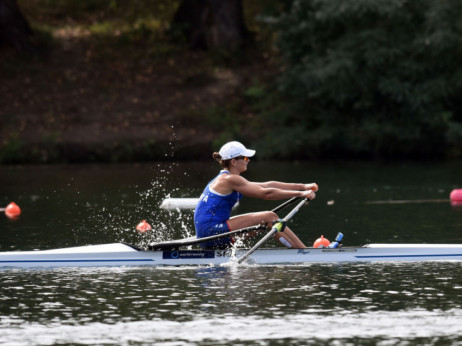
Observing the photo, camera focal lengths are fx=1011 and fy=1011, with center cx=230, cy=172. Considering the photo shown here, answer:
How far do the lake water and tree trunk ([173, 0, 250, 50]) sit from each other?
24.0m

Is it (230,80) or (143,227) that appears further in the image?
(230,80)

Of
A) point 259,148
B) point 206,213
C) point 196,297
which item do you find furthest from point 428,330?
point 259,148

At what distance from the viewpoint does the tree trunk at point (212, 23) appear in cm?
4884

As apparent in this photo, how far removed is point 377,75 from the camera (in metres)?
40.2

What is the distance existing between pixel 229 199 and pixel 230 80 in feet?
103

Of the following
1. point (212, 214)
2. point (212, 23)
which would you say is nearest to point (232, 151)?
point (212, 214)

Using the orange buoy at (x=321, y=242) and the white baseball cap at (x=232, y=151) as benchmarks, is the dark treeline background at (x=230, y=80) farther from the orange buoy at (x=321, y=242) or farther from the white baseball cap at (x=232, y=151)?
the white baseball cap at (x=232, y=151)

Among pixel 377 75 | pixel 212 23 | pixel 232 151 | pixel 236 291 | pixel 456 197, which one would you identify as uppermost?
pixel 212 23

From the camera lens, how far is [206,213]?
16.2 m

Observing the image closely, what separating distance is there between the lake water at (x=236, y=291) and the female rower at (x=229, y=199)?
2.12 feet

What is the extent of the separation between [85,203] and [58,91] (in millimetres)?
20977

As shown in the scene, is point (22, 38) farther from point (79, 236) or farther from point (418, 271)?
point (418, 271)

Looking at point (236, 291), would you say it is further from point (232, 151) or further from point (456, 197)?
point (456, 197)

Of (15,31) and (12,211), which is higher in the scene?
(15,31)
